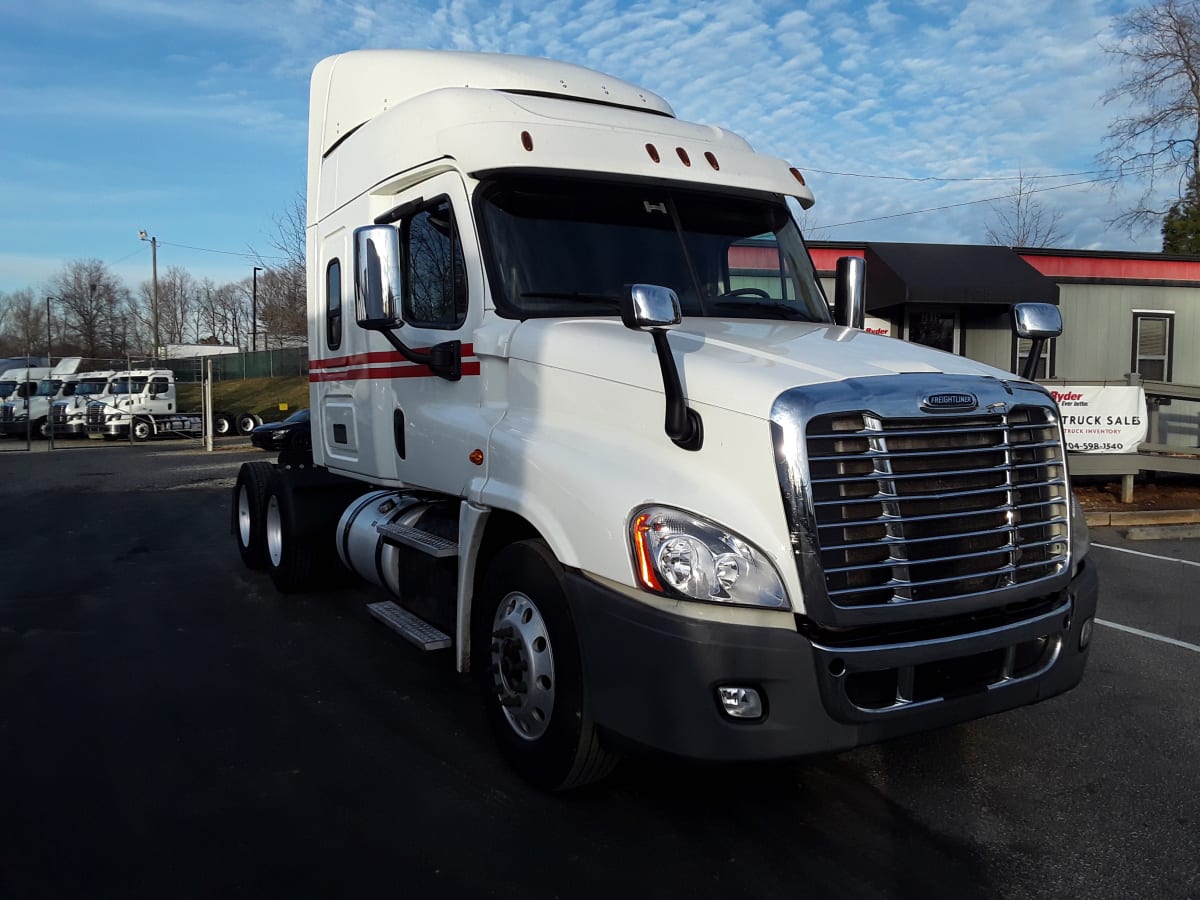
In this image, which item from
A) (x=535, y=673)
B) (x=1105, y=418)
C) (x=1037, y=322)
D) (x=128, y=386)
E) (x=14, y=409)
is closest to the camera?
(x=535, y=673)

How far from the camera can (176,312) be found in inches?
3644

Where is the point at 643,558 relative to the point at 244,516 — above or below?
above

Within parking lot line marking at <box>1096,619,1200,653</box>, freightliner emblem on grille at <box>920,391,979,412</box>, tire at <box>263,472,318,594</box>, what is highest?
freightliner emblem on grille at <box>920,391,979,412</box>

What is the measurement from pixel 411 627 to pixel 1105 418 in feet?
34.8

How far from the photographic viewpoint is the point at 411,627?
5.13 metres

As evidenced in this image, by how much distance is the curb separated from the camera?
37.0 feet

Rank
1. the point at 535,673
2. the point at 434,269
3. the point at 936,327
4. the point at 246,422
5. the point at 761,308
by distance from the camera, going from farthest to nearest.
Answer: the point at 246,422 < the point at 936,327 < the point at 434,269 < the point at 761,308 < the point at 535,673

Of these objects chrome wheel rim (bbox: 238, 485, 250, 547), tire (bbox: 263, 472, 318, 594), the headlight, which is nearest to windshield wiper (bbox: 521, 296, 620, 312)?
the headlight

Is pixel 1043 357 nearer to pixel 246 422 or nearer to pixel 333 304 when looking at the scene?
pixel 333 304

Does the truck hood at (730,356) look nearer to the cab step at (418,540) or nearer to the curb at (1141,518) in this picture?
the cab step at (418,540)

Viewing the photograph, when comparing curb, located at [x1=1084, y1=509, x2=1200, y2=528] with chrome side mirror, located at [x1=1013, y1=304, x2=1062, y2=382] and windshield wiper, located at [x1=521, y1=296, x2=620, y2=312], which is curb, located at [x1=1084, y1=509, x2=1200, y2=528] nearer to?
chrome side mirror, located at [x1=1013, y1=304, x2=1062, y2=382]

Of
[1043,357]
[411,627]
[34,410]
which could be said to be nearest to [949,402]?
[411,627]

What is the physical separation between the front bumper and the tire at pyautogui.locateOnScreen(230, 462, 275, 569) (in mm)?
5243

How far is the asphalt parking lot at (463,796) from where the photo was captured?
3.36 meters
